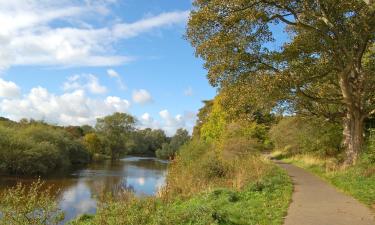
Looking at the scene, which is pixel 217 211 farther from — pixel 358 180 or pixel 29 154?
pixel 29 154

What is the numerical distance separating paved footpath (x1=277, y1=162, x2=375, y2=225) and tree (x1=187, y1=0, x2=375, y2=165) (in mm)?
5740

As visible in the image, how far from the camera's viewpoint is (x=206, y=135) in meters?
48.7

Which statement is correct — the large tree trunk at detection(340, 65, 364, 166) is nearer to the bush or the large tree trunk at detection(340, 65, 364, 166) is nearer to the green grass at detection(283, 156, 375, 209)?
the green grass at detection(283, 156, 375, 209)

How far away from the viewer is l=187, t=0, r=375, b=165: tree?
18.3 m

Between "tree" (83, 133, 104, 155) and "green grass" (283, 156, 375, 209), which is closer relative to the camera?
"green grass" (283, 156, 375, 209)

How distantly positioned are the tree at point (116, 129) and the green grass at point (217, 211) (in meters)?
97.4

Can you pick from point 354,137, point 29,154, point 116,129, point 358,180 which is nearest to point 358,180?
point 358,180

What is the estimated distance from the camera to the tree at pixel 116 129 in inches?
4424

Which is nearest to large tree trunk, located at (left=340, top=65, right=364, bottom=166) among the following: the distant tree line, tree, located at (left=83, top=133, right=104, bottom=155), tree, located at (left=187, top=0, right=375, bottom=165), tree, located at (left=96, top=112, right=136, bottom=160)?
tree, located at (left=187, top=0, right=375, bottom=165)

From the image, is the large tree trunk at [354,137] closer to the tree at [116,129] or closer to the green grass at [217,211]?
the green grass at [217,211]

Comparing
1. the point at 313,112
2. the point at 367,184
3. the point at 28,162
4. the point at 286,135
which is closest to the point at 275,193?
Answer: the point at 367,184

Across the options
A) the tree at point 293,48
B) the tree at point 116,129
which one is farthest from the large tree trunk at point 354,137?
the tree at point 116,129

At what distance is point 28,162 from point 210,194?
3930 cm

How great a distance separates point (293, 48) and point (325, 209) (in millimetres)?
9765
